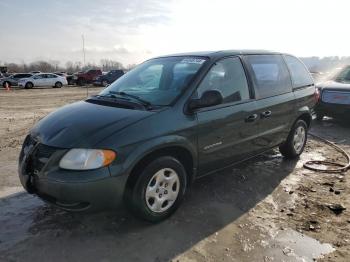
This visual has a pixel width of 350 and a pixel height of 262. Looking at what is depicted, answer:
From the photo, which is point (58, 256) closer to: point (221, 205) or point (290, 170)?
point (221, 205)

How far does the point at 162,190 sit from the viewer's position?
3850 mm

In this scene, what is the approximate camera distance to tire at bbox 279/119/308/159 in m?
6.04

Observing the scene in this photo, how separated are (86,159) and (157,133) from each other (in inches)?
29.7

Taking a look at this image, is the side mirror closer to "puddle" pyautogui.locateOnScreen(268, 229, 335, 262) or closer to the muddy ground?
the muddy ground

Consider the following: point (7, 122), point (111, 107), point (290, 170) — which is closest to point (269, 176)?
point (290, 170)

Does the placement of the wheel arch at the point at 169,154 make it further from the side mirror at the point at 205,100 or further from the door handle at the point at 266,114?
the door handle at the point at 266,114

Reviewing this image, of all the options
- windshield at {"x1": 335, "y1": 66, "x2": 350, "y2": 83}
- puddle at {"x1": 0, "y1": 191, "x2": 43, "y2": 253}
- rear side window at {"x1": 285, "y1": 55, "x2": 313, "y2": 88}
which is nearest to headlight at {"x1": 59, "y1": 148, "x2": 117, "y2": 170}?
puddle at {"x1": 0, "y1": 191, "x2": 43, "y2": 253}

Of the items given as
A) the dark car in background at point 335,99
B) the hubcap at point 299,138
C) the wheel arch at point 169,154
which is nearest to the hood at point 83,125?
the wheel arch at point 169,154

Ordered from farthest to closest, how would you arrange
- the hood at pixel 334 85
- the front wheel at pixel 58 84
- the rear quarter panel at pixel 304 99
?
the front wheel at pixel 58 84, the hood at pixel 334 85, the rear quarter panel at pixel 304 99

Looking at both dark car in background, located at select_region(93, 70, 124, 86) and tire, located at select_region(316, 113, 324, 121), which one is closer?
tire, located at select_region(316, 113, 324, 121)

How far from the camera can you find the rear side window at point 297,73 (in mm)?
5891

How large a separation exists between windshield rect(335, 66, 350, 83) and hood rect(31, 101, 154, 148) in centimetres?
776

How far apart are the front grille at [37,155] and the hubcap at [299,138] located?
13.7 feet

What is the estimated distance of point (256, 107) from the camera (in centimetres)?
485
